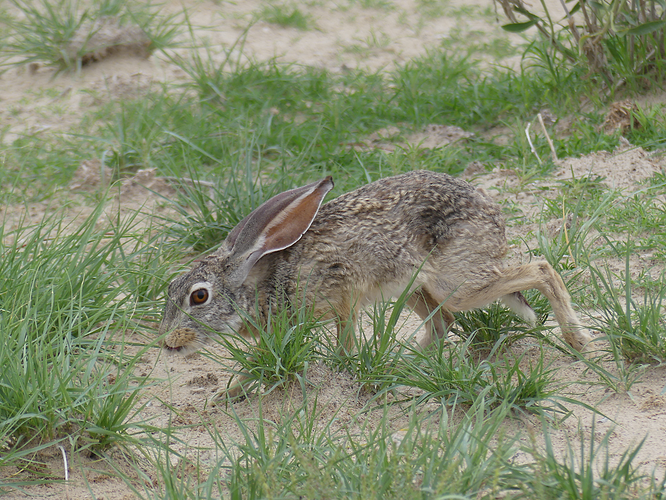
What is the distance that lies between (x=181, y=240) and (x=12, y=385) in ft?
7.21

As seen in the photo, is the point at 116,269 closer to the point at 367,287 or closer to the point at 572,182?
the point at 367,287

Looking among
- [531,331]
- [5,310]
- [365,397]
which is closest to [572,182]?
[531,331]

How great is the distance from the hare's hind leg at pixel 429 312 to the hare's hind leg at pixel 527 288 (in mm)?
221

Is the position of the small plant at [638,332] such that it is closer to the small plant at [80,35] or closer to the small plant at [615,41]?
the small plant at [615,41]

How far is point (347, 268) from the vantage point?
414 centimetres

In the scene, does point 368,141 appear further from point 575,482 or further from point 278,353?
point 575,482

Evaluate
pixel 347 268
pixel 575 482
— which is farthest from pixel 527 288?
pixel 575 482

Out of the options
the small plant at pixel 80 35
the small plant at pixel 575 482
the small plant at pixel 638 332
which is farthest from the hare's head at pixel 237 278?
the small plant at pixel 80 35

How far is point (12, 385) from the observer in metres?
3.23

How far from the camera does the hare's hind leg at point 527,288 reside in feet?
13.6

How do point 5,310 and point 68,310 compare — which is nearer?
point 5,310

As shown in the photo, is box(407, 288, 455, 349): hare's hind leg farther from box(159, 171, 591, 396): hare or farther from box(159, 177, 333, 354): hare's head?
box(159, 177, 333, 354): hare's head

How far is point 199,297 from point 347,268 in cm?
83

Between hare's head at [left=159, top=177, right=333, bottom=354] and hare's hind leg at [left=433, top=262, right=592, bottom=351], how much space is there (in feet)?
2.96
